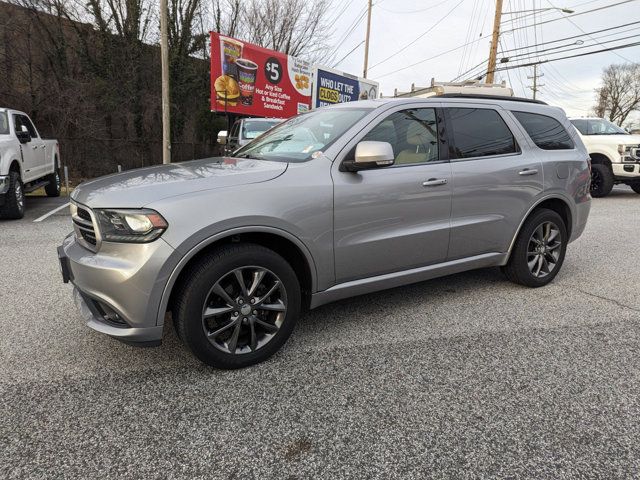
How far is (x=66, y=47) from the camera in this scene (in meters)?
18.4

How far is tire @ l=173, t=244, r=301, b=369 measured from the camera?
8.46 ft

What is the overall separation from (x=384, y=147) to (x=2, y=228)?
23.0 ft

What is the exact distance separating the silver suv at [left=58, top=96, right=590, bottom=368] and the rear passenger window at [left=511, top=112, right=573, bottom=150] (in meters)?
0.02

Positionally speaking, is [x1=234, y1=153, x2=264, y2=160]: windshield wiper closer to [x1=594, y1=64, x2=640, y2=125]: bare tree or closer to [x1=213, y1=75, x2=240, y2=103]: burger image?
[x1=213, y1=75, x2=240, y2=103]: burger image

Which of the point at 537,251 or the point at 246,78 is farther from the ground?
the point at 246,78

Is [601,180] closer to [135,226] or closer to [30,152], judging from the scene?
[135,226]

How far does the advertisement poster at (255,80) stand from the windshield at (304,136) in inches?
482

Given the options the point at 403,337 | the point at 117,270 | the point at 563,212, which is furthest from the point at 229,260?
the point at 563,212

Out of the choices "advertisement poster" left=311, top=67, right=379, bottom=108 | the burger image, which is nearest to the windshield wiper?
the burger image

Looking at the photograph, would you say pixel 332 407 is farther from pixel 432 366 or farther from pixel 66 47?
pixel 66 47

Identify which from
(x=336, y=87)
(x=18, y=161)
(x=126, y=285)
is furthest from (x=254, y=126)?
(x=336, y=87)

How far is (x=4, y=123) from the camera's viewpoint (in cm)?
826

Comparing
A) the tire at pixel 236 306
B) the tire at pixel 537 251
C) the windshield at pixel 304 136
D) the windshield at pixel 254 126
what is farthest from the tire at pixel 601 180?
the tire at pixel 236 306

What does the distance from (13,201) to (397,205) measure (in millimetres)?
7428
